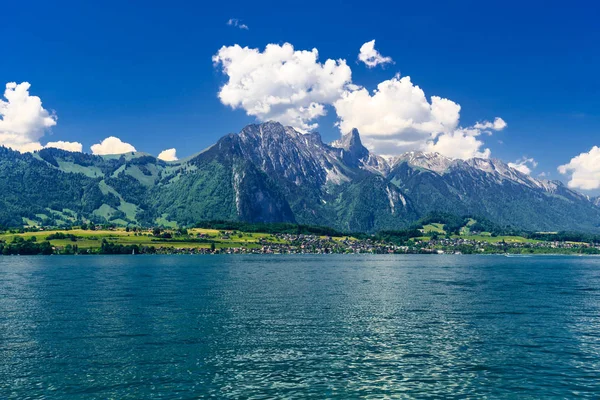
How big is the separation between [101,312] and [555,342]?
67823 mm

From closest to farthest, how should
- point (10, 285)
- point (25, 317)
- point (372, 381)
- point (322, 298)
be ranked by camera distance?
point (372, 381) < point (25, 317) < point (322, 298) < point (10, 285)

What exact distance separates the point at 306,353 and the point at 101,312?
142ft

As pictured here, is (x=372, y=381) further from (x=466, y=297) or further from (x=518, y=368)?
(x=466, y=297)

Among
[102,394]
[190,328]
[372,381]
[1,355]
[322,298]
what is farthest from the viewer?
[322,298]

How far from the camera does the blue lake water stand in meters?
42.0

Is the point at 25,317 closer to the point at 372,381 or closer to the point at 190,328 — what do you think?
the point at 190,328

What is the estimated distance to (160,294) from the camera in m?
107

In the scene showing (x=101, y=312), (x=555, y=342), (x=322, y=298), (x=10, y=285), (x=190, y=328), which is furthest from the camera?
(x=10, y=285)

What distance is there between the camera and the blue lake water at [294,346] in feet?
138

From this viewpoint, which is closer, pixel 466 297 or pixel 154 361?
pixel 154 361

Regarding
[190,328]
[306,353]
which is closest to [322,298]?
[190,328]

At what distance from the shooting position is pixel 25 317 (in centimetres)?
7519


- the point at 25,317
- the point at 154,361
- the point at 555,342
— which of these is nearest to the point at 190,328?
the point at 154,361

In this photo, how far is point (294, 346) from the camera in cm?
5669
